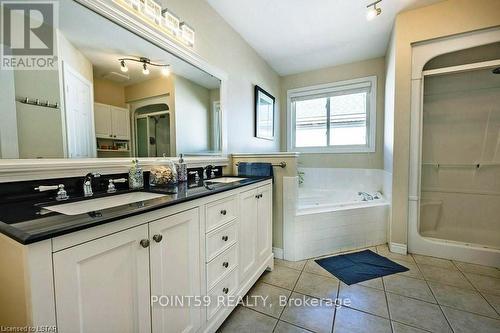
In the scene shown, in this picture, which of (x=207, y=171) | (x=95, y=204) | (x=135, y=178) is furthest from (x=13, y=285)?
(x=207, y=171)

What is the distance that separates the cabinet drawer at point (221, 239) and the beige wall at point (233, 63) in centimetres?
120

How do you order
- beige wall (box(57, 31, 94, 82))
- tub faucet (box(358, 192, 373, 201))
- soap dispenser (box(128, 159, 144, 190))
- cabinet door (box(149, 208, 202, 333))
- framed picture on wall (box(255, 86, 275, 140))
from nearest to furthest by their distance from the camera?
1. cabinet door (box(149, 208, 202, 333))
2. beige wall (box(57, 31, 94, 82))
3. soap dispenser (box(128, 159, 144, 190))
4. tub faucet (box(358, 192, 373, 201))
5. framed picture on wall (box(255, 86, 275, 140))

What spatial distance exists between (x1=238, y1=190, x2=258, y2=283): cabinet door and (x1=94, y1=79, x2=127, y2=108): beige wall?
3.34 ft

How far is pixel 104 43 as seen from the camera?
1.25 m

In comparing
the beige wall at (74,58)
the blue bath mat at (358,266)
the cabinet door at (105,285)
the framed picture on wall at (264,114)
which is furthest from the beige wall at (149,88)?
the blue bath mat at (358,266)

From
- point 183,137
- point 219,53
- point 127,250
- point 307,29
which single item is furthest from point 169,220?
point 307,29

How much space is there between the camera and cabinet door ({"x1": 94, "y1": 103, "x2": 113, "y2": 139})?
1241 millimetres

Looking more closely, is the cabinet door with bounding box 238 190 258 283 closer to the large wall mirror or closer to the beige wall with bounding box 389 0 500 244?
the large wall mirror

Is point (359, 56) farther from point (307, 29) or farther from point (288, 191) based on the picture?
point (288, 191)

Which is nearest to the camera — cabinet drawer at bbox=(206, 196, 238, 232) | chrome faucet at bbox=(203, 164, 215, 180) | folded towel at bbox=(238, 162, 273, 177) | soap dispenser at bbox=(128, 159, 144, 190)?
cabinet drawer at bbox=(206, 196, 238, 232)

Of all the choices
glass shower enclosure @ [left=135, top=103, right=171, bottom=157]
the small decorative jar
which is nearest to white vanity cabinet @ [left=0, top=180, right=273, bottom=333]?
the small decorative jar

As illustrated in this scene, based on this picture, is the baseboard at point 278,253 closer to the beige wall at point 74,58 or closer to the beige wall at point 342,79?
the beige wall at point 342,79

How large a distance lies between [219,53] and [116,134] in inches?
54.6

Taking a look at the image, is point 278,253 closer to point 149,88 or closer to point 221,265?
point 221,265
